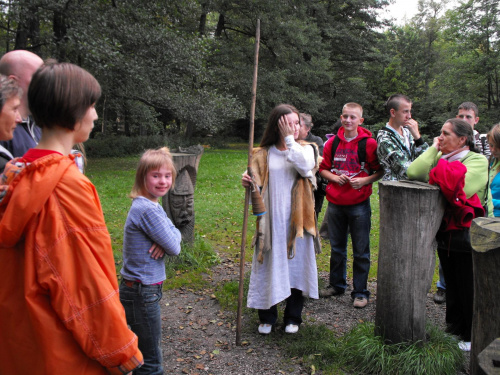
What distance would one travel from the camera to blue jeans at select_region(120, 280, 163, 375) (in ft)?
8.35

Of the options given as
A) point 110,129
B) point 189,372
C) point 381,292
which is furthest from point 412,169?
point 110,129

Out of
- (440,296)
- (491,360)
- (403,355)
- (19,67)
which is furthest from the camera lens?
(440,296)

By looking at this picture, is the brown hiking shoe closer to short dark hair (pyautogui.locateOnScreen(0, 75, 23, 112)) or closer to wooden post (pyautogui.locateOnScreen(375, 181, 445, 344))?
wooden post (pyautogui.locateOnScreen(375, 181, 445, 344))

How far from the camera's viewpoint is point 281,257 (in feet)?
11.8

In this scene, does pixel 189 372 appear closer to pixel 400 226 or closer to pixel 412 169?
pixel 400 226

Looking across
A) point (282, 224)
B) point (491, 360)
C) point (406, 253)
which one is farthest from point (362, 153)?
point (491, 360)

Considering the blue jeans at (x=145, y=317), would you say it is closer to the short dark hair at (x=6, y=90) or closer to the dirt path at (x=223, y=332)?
the dirt path at (x=223, y=332)

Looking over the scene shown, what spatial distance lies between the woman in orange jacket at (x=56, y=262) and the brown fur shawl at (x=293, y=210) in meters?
2.00

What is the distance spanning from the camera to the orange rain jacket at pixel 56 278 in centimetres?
150

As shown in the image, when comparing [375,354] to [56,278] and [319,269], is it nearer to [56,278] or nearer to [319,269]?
[319,269]

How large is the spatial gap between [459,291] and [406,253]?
793mm

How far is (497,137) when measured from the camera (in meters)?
3.53

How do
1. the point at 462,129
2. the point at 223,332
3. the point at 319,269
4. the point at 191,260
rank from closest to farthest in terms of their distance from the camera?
the point at 462,129 < the point at 223,332 < the point at 191,260 < the point at 319,269

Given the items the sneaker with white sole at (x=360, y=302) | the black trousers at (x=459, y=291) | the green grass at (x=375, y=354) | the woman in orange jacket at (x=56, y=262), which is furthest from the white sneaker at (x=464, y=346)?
the woman in orange jacket at (x=56, y=262)
